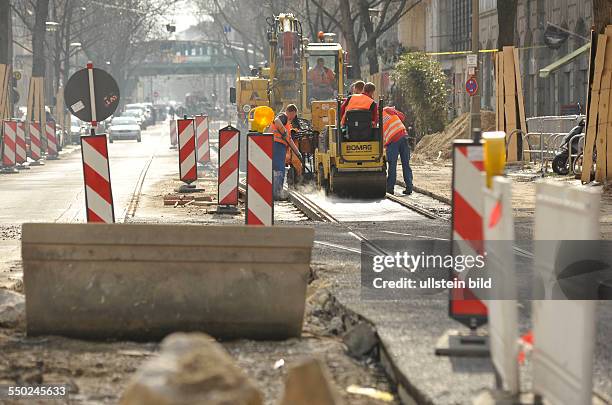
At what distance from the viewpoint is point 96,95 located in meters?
17.1

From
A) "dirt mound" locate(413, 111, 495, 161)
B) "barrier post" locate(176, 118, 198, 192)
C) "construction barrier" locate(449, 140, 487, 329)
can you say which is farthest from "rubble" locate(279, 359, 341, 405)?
"dirt mound" locate(413, 111, 495, 161)

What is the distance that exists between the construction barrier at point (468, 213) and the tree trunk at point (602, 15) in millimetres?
18536

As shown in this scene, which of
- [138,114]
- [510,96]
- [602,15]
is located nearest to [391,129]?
[602,15]

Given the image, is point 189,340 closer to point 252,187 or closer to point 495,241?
point 495,241

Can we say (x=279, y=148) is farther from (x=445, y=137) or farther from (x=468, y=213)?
(x=445, y=137)

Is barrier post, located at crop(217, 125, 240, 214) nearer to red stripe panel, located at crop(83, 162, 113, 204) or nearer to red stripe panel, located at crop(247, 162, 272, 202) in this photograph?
red stripe panel, located at crop(247, 162, 272, 202)

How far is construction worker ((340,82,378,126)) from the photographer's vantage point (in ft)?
81.8

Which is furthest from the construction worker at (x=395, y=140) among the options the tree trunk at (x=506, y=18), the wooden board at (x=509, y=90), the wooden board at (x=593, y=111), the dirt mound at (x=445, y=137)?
the dirt mound at (x=445, y=137)

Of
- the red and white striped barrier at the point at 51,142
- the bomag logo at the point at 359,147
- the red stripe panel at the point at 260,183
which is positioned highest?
the red stripe panel at the point at 260,183

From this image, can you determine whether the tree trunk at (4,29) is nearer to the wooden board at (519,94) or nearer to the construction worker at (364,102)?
the wooden board at (519,94)

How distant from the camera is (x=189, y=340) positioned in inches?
240

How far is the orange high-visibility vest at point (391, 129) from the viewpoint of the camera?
84.8 feet

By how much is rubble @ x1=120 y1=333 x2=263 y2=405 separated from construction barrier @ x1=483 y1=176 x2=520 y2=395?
1.33 m

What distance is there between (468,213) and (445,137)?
37109mm
